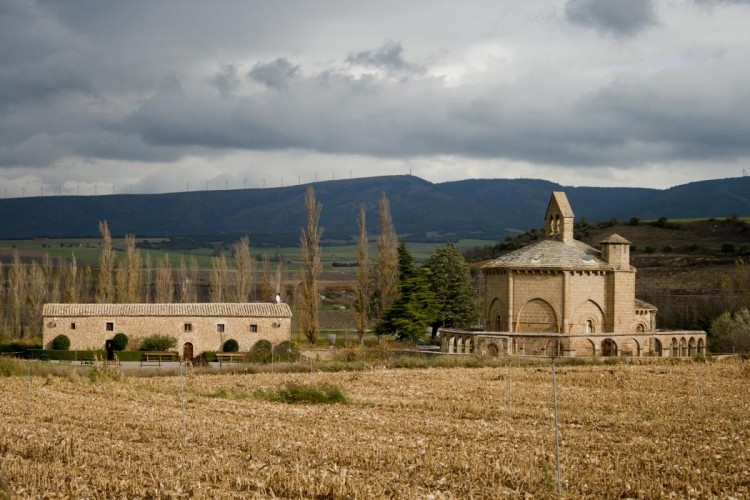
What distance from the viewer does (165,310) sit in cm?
5688

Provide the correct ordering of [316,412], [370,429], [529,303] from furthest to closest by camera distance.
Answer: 1. [529,303]
2. [316,412]
3. [370,429]

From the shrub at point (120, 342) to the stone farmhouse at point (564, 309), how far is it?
727 inches

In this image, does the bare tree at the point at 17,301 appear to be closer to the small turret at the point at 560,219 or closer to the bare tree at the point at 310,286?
the bare tree at the point at 310,286

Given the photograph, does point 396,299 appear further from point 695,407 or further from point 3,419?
point 3,419

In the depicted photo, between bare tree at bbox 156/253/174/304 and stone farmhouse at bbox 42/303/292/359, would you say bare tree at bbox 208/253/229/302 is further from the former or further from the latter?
stone farmhouse at bbox 42/303/292/359

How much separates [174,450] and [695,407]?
51.3 ft

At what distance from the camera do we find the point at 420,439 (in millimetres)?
20844

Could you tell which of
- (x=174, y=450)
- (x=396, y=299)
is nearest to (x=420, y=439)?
(x=174, y=450)

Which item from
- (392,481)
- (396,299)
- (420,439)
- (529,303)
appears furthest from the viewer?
(396,299)

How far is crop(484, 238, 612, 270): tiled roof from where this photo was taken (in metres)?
52.1

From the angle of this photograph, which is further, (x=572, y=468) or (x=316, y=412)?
(x=316, y=412)

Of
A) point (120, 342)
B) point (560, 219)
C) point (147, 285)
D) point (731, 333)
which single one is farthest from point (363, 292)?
point (731, 333)

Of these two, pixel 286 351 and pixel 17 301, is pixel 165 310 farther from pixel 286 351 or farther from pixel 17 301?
pixel 17 301

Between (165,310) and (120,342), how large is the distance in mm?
3268
